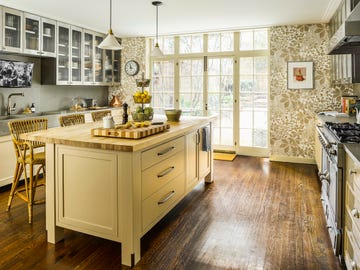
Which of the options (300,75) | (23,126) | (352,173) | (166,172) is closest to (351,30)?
(352,173)

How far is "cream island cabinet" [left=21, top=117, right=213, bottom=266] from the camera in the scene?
2.22 m

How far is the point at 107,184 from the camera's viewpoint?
2273 millimetres

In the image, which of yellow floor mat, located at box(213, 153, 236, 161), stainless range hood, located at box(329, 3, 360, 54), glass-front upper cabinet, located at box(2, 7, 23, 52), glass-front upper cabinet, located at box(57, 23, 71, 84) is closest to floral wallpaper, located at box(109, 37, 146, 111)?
glass-front upper cabinet, located at box(57, 23, 71, 84)

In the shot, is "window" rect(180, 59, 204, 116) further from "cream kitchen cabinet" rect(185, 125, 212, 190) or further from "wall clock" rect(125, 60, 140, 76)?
"cream kitchen cabinet" rect(185, 125, 212, 190)

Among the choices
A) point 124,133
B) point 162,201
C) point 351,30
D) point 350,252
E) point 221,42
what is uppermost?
point 221,42

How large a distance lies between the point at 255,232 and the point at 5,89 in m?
4.00

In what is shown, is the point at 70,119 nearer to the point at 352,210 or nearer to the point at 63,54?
the point at 63,54

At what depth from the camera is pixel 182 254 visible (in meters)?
2.42

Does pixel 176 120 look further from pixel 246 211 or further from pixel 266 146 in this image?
pixel 266 146

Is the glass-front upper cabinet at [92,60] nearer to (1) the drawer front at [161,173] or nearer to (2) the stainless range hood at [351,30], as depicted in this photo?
(1) the drawer front at [161,173]

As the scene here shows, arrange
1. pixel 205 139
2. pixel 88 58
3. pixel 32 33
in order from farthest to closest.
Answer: pixel 88 58 < pixel 32 33 < pixel 205 139

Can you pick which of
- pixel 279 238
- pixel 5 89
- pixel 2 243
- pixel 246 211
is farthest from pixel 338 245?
pixel 5 89

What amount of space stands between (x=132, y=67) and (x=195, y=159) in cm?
379

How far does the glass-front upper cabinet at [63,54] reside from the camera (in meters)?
5.17
